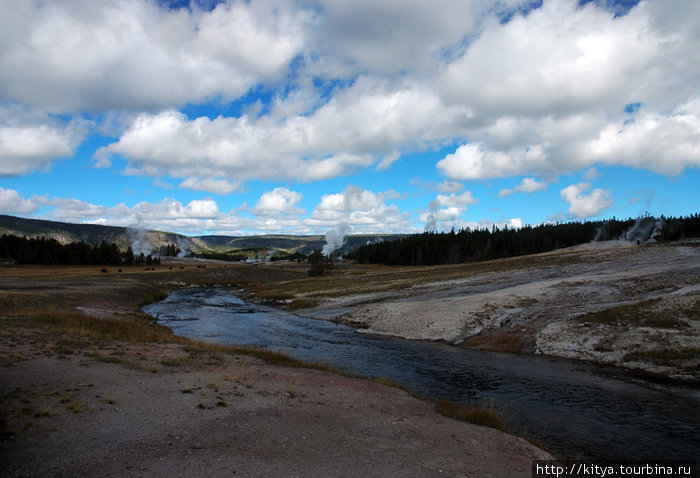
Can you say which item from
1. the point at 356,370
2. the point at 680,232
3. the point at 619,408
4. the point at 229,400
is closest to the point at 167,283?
the point at 356,370

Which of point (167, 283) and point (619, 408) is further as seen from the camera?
point (167, 283)

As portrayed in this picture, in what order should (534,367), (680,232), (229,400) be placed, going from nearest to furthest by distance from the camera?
(229,400) → (534,367) → (680,232)

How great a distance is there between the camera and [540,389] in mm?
19812

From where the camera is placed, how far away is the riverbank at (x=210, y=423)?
9320 mm

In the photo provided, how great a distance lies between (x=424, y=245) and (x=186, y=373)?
139m

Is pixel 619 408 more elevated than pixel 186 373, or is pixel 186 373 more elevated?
pixel 186 373

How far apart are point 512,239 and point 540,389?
141 metres

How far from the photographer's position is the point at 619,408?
17.0m

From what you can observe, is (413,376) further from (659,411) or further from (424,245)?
(424,245)

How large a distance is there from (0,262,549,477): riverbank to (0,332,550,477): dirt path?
37 millimetres

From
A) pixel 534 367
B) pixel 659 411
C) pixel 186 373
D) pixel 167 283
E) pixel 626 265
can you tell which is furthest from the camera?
pixel 167 283

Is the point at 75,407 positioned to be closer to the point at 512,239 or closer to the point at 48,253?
the point at 48,253

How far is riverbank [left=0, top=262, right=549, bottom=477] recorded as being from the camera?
9.32 m

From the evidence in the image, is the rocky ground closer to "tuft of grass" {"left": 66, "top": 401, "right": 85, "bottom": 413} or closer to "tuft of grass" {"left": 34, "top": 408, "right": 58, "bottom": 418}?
"tuft of grass" {"left": 66, "top": 401, "right": 85, "bottom": 413}
